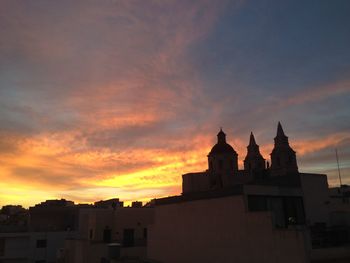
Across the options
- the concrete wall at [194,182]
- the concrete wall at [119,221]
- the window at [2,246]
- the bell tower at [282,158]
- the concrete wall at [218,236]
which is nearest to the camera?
the concrete wall at [218,236]

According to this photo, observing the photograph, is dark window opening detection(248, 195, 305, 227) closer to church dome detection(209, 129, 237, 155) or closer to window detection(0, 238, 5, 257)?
church dome detection(209, 129, 237, 155)

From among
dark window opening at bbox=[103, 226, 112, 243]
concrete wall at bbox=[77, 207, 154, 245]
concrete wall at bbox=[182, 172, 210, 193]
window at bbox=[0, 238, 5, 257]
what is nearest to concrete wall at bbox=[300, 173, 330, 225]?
concrete wall at bbox=[77, 207, 154, 245]

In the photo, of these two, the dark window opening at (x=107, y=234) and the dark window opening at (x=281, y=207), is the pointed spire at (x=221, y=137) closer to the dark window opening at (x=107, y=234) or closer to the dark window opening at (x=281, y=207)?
the dark window opening at (x=107, y=234)

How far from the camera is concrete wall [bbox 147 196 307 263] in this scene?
20.8 m

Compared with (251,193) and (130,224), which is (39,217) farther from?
(251,193)

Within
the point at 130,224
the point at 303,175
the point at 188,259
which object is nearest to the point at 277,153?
the point at 130,224

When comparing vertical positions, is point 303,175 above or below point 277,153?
below

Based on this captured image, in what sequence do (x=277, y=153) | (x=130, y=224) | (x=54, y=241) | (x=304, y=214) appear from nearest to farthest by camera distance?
1. (x=304, y=214)
2. (x=130, y=224)
3. (x=54, y=241)
4. (x=277, y=153)

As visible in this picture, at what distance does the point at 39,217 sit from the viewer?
61.9m

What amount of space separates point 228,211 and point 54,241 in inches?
1540

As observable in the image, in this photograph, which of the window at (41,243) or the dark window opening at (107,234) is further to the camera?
the window at (41,243)

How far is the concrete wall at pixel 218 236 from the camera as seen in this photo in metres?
20.8

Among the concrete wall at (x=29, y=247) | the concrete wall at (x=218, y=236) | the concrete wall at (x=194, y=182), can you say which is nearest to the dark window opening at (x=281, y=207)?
the concrete wall at (x=218, y=236)

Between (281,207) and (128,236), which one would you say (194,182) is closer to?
(128,236)
